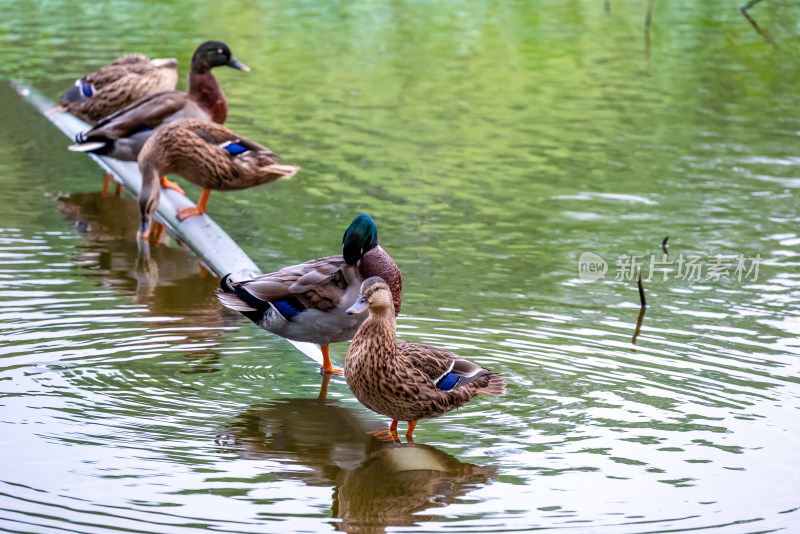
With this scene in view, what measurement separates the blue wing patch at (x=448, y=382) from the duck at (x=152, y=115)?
14.8 feet

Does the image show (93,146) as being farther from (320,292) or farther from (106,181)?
(320,292)

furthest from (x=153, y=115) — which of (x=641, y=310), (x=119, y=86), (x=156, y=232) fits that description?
(x=641, y=310)

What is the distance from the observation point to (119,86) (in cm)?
1080

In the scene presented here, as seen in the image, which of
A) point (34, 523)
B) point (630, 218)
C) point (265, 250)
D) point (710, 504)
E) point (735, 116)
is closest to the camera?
point (34, 523)

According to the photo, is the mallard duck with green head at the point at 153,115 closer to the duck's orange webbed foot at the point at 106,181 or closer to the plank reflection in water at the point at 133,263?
the plank reflection in water at the point at 133,263

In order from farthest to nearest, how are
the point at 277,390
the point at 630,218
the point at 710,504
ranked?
the point at 630,218 < the point at 277,390 < the point at 710,504

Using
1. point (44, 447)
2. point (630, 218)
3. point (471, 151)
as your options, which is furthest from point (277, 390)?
point (471, 151)

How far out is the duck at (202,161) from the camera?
28.3ft

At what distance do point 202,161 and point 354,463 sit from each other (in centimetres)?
392

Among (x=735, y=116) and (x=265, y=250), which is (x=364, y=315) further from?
(x=735, y=116)

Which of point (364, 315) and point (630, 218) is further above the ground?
point (364, 315)

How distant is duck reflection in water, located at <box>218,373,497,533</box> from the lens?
4852mm

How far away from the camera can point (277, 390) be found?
6.19 meters

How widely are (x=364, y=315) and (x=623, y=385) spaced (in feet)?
4.66
